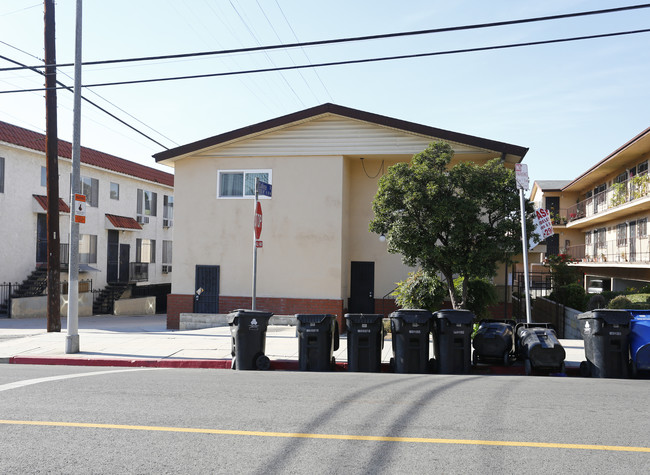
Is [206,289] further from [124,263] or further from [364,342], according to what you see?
[124,263]

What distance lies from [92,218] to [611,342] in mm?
27721

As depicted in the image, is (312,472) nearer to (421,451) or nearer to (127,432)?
(421,451)

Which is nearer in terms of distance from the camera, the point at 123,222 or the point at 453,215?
the point at 453,215

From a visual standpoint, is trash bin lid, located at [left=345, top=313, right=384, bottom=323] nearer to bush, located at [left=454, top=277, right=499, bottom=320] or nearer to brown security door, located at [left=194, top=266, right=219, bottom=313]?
bush, located at [left=454, top=277, right=499, bottom=320]

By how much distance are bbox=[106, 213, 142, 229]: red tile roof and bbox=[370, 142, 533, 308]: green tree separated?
22496mm

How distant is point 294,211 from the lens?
684 inches

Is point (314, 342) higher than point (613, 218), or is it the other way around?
point (613, 218)

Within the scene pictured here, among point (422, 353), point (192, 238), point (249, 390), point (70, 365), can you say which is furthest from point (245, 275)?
point (249, 390)

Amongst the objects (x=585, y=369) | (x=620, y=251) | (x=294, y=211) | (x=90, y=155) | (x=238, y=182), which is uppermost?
(x=90, y=155)

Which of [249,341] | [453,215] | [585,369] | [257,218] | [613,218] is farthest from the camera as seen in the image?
[613,218]

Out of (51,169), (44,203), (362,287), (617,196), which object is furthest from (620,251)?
(44,203)

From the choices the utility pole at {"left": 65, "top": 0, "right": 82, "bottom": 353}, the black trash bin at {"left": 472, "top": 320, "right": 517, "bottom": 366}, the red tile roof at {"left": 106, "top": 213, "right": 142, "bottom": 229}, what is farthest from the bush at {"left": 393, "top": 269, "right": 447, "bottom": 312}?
the red tile roof at {"left": 106, "top": 213, "right": 142, "bottom": 229}

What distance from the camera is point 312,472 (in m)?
4.28

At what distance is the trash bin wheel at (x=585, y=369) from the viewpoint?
30.8ft
